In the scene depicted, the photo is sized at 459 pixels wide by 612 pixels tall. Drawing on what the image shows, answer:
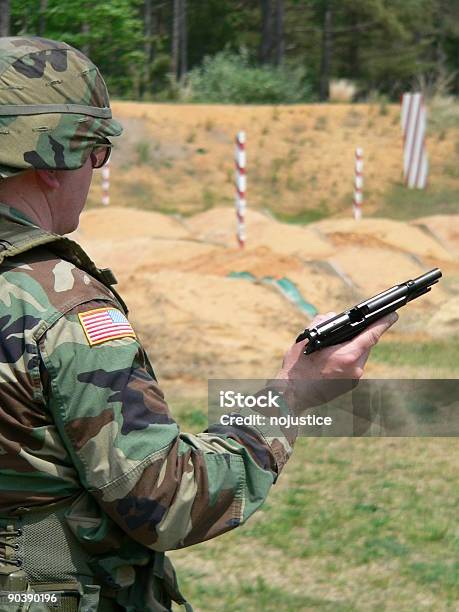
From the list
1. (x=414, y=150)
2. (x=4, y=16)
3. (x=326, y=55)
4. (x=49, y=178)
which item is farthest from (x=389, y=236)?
(x=326, y=55)

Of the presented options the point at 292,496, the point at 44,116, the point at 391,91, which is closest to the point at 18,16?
the point at 292,496

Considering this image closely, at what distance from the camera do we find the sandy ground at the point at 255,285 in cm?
878

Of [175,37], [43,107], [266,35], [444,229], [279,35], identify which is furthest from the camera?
[266,35]

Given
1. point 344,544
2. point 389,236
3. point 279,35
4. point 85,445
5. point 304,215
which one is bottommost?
point 279,35

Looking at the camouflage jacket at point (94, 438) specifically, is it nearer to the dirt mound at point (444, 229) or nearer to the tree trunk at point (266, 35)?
the dirt mound at point (444, 229)

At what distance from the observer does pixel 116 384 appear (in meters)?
1.77

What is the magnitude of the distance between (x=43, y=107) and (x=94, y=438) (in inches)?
21.0

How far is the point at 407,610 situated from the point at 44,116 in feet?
9.98

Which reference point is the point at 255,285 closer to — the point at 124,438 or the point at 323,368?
the point at 323,368

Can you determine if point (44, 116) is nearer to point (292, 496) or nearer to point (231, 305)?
point (292, 496)

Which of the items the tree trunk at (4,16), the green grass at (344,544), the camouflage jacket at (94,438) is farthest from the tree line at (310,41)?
the camouflage jacket at (94,438)

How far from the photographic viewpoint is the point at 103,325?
1.80 meters
